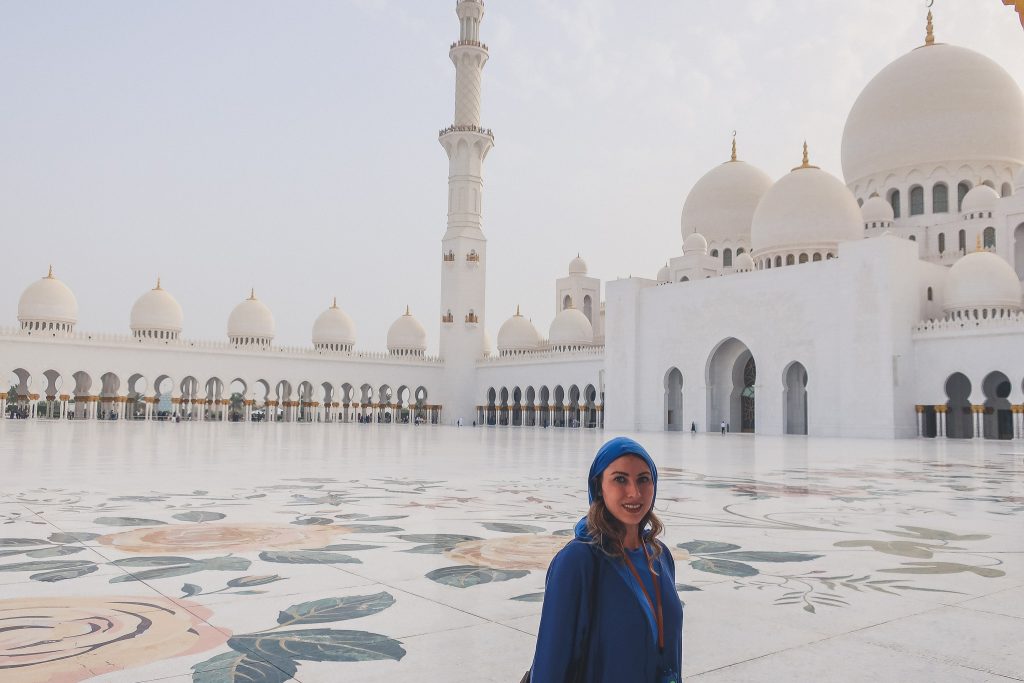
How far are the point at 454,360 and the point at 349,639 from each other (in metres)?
31.6

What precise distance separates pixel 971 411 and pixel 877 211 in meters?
7.49

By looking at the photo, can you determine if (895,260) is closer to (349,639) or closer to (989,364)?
(989,364)

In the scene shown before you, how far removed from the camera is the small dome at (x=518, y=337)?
34.7 m

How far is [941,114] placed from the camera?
969 inches

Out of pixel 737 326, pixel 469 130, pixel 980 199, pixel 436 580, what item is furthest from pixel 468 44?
pixel 436 580

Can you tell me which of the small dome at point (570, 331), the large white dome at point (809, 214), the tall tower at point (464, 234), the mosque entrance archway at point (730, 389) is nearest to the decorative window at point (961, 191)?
the large white dome at point (809, 214)

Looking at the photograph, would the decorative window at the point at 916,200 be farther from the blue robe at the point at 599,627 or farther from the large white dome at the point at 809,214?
the blue robe at the point at 599,627

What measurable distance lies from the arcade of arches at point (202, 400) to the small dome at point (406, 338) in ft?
6.41

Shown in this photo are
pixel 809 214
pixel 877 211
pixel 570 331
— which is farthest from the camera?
pixel 570 331

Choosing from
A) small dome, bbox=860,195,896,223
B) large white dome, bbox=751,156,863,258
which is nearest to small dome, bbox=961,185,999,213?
small dome, bbox=860,195,896,223

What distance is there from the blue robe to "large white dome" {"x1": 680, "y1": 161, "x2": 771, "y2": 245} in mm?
30372

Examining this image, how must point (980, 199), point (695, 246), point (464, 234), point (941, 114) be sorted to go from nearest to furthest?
point (980, 199)
point (941, 114)
point (695, 246)
point (464, 234)

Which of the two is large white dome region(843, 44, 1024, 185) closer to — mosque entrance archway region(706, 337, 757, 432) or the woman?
mosque entrance archway region(706, 337, 757, 432)

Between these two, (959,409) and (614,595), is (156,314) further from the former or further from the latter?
(614,595)
